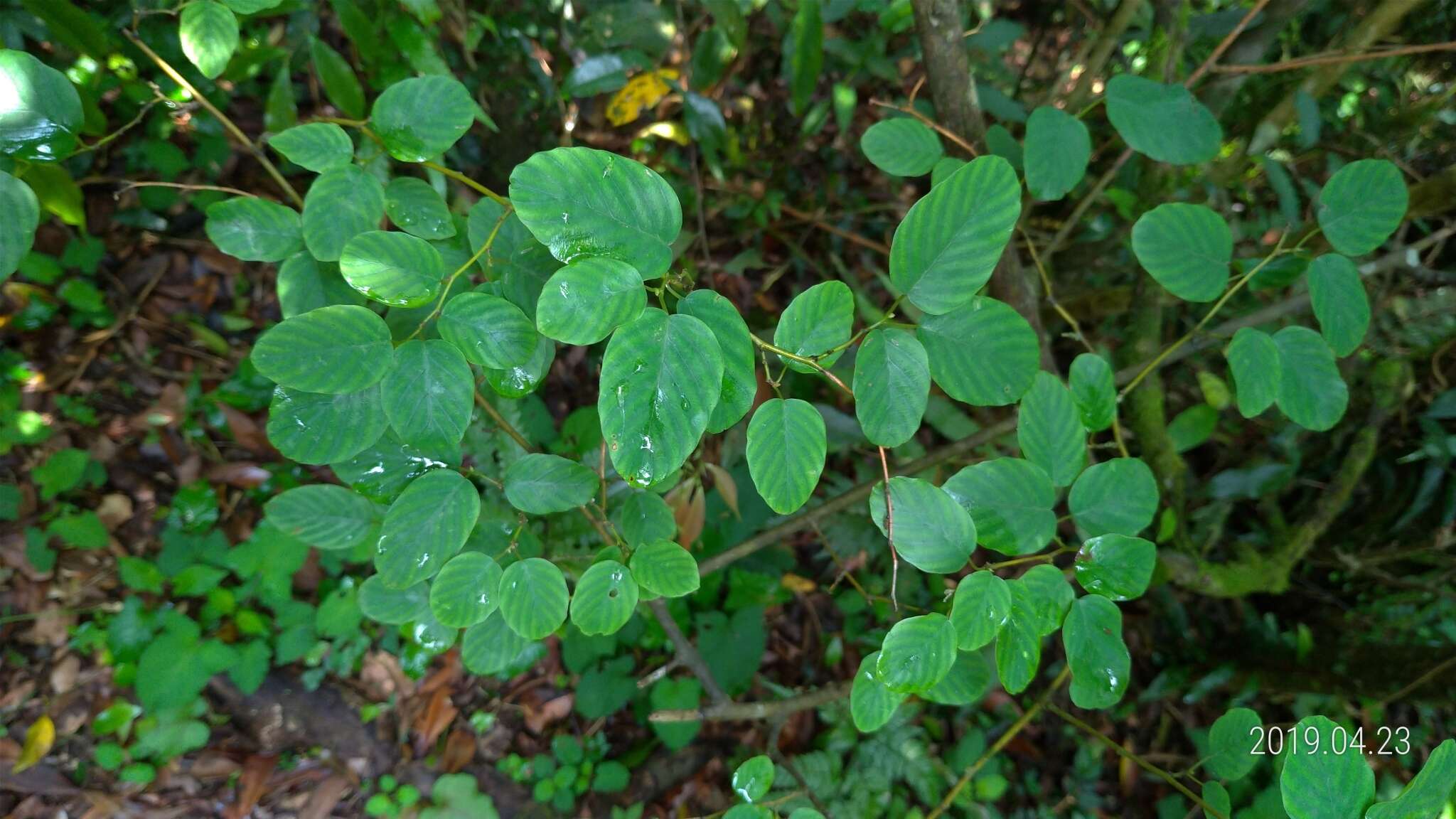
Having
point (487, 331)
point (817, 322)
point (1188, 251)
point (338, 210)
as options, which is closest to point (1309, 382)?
point (1188, 251)

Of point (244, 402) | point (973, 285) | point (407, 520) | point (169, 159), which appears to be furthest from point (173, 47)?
point (973, 285)

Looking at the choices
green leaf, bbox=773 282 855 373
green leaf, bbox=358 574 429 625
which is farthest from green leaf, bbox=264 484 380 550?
green leaf, bbox=773 282 855 373

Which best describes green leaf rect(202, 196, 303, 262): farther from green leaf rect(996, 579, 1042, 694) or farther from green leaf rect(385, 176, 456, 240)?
green leaf rect(996, 579, 1042, 694)

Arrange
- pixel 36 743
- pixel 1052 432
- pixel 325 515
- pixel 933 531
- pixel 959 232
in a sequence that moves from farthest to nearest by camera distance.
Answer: pixel 36 743
pixel 325 515
pixel 1052 432
pixel 933 531
pixel 959 232

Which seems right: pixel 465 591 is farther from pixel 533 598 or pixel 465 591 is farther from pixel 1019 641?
pixel 1019 641

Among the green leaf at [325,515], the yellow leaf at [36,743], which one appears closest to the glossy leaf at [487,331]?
the green leaf at [325,515]

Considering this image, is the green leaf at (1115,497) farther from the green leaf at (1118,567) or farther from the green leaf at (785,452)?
the green leaf at (785,452)

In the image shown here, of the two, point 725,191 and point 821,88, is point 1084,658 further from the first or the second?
point 821,88
